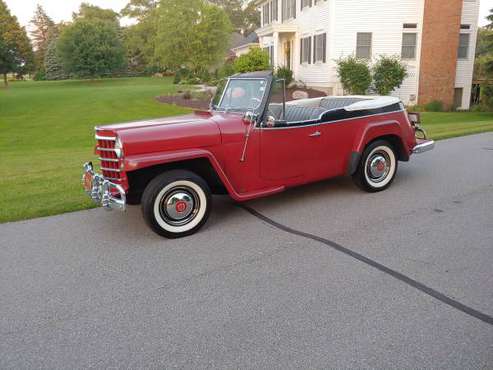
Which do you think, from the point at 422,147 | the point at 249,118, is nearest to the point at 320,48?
the point at 422,147

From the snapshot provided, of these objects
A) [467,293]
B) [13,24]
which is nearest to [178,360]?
[467,293]

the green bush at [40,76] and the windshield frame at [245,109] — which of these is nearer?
the windshield frame at [245,109]

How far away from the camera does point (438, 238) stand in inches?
184

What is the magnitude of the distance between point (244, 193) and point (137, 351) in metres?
2.73

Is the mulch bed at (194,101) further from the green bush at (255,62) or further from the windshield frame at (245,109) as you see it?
the windshield frame at (245,109)

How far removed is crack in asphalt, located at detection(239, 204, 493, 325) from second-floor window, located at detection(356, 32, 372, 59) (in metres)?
18.7

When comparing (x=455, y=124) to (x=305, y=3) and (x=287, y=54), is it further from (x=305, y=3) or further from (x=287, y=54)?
(x=287, y=54)

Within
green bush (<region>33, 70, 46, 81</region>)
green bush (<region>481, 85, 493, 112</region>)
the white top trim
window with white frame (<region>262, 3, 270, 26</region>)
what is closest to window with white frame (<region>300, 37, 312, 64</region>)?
window with white frame (<region>262, 3, 270, 26</region>)

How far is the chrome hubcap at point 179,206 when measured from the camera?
15.8 feet

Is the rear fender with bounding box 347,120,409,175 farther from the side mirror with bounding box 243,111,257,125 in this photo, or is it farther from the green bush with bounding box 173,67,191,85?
the green bush with bounding box 173,67,191,85

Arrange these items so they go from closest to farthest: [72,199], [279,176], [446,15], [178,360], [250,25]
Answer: [178,360] < [279,176] < [72,199] < [446,15] < [250,25]

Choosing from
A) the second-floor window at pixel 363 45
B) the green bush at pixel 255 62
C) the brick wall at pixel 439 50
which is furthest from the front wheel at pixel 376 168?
the green bush at pixel 255 62

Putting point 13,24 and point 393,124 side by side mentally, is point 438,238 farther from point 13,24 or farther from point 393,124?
point 13,24

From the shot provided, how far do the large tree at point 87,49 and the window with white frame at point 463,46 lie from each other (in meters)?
44.7
